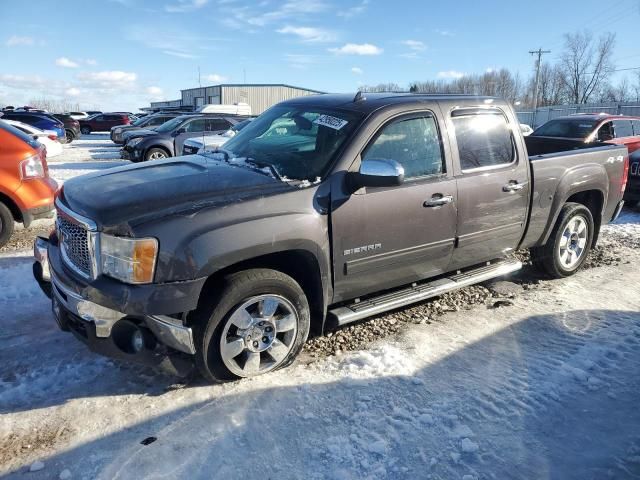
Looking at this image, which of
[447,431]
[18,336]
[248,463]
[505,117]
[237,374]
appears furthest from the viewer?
[505,117]

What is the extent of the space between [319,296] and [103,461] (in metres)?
1.66

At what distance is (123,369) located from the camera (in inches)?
139

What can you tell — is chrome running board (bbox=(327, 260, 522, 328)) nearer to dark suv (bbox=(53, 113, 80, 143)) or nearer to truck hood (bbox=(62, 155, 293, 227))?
truck hood (bbox=(62, 155, 293, 227))

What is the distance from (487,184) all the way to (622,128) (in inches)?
383

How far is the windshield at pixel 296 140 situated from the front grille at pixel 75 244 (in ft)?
4.52

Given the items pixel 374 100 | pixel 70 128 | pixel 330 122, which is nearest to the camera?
pixel 330 122

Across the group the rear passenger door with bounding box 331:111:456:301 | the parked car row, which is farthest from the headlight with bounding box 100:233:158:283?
the parked car row

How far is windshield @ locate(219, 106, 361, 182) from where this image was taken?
3643 millimetres

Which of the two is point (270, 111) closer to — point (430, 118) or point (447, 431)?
point (430, 118)

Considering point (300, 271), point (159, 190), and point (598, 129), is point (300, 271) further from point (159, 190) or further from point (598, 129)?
point (598, 129)

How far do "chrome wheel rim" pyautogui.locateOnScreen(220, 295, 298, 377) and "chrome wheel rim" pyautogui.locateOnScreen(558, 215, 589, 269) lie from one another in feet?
11.3

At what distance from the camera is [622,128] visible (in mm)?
11797

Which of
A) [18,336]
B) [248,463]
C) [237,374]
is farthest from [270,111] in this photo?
[248,463]

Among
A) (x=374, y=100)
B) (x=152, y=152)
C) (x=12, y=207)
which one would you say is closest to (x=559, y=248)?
(x=374, y=100)
